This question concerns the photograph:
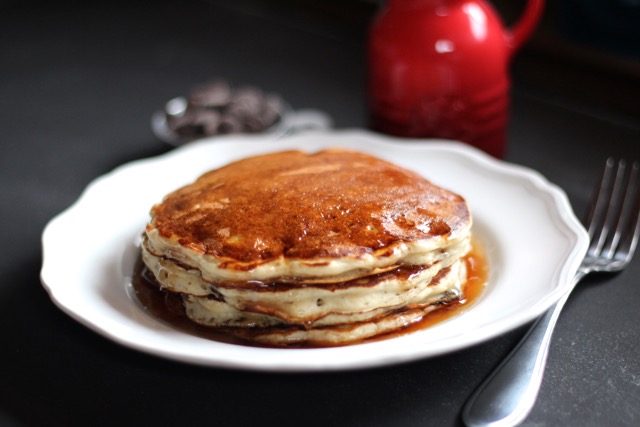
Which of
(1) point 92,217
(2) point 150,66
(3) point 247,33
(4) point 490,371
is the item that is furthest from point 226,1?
(4) point 490,371

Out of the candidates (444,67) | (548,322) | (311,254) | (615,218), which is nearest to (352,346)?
(311,254)

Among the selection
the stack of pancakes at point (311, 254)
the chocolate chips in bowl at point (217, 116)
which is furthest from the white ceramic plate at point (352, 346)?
the chocolate chips in bowl at point (217, 116)

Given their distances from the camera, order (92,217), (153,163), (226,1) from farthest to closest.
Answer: (226,1)
(153,163)
(92,217)

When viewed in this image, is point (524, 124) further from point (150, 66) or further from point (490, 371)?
point (150, 66)

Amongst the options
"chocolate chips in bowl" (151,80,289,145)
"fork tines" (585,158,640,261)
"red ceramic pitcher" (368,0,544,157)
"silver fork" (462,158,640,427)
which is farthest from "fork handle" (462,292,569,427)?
"chocolate chips in bowl" (151,80,289,145)

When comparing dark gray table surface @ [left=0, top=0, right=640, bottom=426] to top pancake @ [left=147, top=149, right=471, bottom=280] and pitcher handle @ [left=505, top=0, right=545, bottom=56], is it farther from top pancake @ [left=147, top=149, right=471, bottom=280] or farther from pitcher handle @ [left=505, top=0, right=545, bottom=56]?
pitcher handle @ [left=505, top=0, right=545, bottom=56]
